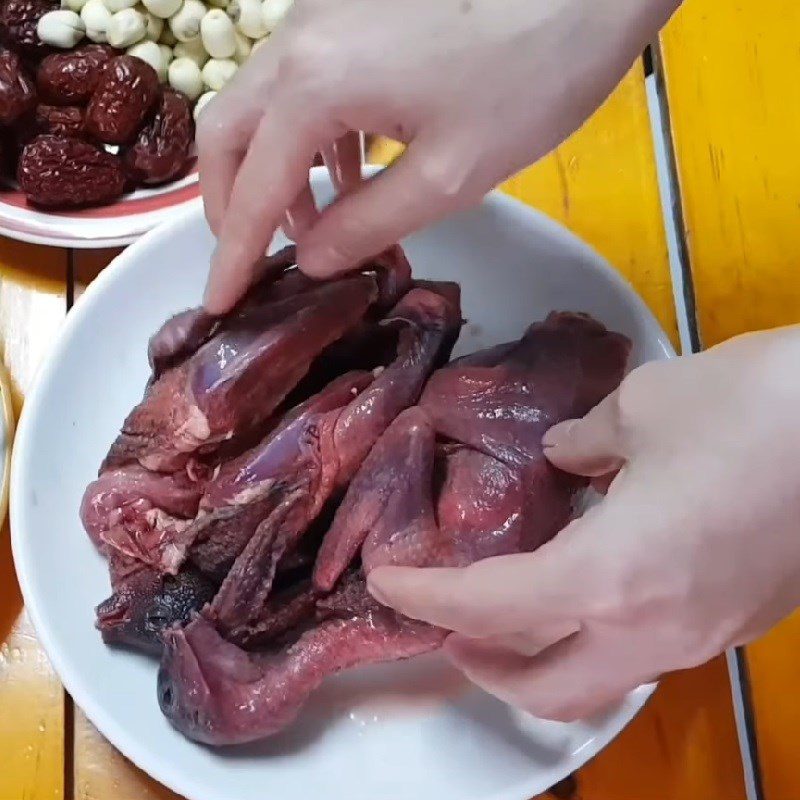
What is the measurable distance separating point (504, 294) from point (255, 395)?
0.31m

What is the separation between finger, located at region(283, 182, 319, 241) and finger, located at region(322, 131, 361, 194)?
0.12 ft

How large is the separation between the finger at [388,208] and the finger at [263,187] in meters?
0.03

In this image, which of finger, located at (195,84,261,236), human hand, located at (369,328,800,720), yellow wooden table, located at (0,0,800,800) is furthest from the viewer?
yellow wooden table, located at (0,0,800,800)

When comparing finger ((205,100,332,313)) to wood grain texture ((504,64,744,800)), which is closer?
finger ((205,100,332,313))

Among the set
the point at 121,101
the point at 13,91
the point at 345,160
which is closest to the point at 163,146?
the point at 121,101

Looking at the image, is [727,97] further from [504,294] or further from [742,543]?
[742,543]

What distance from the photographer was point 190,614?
792mm

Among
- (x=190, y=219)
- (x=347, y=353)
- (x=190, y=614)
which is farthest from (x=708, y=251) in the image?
(x=190, y=614)

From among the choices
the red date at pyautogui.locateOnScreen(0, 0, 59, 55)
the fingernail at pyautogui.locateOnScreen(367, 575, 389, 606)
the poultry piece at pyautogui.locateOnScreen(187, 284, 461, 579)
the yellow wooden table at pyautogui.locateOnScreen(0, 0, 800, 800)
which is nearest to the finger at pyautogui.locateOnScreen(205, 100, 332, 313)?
the poultry piece at pyautogui.locateOnScreen(187, 284, 461, 579)

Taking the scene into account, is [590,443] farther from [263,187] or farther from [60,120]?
[60,120]

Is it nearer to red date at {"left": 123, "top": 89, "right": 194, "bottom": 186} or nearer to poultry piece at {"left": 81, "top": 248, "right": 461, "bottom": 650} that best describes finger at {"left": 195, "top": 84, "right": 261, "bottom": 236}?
poultry piece at {"left": 81, "top": 248, "right": 461, "bottom": 650}

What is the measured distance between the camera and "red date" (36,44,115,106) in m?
1.04

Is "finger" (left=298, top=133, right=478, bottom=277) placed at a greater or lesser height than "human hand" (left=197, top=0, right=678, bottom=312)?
lesser

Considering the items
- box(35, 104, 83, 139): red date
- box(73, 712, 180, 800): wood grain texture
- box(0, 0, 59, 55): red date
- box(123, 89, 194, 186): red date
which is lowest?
box(73, 712, 180, 800): wood grain texture
